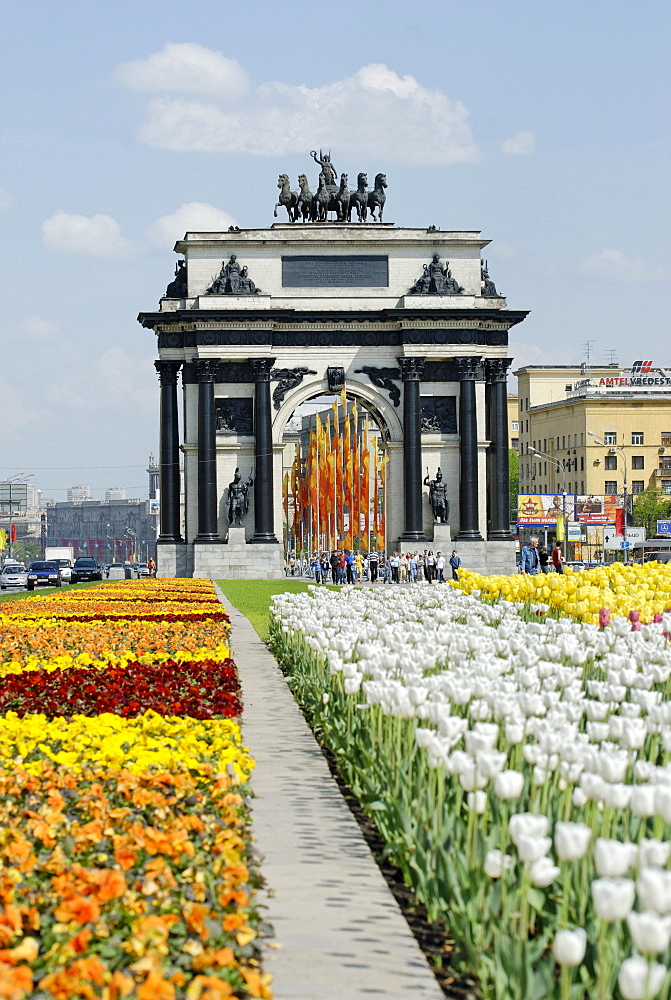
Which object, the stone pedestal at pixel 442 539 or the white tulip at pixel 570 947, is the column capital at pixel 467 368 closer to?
the stone pedestal at pixel 442 539

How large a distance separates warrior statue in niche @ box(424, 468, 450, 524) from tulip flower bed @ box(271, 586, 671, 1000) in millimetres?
60829

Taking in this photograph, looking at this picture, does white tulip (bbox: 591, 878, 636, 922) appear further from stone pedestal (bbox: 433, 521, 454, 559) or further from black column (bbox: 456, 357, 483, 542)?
black column (bbox: 456, 357, 483, 542)

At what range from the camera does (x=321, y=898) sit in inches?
354

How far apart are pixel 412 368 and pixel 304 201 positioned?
10.7 metres

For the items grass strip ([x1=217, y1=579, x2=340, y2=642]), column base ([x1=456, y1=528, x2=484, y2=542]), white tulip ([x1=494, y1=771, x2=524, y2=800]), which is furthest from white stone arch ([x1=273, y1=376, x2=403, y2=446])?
white tulip ([x1=494, y1=771, x2=524, y2=800])

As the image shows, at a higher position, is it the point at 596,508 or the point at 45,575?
the point at 596,508

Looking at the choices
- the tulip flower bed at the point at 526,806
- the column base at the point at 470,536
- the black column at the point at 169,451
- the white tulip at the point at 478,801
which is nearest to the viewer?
the tulip flower bed at the point at 526,806

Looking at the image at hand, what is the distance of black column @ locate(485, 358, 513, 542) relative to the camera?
78500 millimetres

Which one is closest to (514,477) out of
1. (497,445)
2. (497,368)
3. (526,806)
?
(497,445)

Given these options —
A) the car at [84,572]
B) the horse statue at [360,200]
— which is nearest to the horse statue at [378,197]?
the horse statue at [360,200]

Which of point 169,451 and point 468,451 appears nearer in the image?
point 468,451

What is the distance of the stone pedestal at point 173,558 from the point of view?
77.2 metres

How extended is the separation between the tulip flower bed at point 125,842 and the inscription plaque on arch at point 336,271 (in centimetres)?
6025

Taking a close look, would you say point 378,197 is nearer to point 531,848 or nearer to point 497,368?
point 497,368
